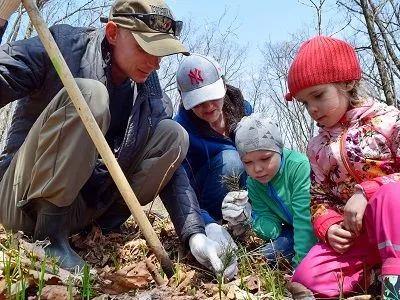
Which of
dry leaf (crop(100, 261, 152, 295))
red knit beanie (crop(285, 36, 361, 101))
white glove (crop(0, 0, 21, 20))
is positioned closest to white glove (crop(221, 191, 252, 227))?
red knit beanie (crop(285, 36, 361, 101))

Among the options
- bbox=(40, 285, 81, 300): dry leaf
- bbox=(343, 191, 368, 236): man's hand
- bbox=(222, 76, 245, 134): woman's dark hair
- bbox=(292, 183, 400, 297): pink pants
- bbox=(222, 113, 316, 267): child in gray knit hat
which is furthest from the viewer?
bbox=(222, 76, 245, 134): woman's dark hair

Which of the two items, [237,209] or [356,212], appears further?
[237,209]

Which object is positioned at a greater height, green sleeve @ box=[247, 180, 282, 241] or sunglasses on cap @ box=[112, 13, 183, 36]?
sunglasses on cap @ box=[112, 13, 183, 36]

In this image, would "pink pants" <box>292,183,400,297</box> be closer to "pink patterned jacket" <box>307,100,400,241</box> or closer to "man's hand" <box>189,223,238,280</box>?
"pink patterned jacket" <box>307,100,400,241</box>

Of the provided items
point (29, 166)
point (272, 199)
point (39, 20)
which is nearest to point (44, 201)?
A: point (29, 166)

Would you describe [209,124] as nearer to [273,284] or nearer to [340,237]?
[340,237]

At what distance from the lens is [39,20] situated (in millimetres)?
1831

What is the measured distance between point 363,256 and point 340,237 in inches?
5.9

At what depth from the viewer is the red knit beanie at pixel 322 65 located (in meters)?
2.10

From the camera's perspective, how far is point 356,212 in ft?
6.15

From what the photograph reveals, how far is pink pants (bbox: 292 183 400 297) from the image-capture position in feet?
5.60

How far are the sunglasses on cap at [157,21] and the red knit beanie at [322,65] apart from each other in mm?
607

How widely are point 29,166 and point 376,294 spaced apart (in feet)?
5.05

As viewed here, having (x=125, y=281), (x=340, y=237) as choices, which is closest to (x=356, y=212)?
(x=340, y=237)
